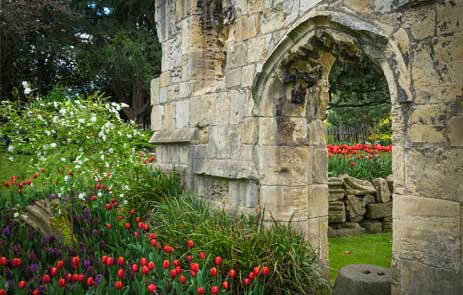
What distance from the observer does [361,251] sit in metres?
5.89

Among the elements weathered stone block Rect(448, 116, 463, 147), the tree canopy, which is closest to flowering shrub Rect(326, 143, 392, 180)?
weathered stone block Rect(448, 116, 463, 147)

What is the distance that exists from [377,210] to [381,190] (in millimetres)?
309

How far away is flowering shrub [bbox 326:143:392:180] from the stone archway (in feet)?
8.31

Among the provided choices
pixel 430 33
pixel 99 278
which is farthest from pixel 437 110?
pixel 99 278

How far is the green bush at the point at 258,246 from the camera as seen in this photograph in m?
3.86

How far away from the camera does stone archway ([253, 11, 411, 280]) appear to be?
4.14 metres

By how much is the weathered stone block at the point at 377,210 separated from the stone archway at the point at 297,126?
237 cm

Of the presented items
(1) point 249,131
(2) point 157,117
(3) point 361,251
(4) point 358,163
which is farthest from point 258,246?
(4) point 358,163

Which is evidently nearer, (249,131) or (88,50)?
(249,131)

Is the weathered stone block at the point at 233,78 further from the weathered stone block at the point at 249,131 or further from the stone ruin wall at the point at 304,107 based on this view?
the weathered stone block at the point at 249,131

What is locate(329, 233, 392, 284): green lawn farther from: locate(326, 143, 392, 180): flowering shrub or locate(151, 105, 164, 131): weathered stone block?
locate(151, 105, 164, 131): weathered stone block

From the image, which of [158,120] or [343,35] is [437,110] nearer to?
[343,35]

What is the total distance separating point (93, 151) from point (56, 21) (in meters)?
12.2

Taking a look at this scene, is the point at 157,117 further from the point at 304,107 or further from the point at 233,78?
the point at 304,107
